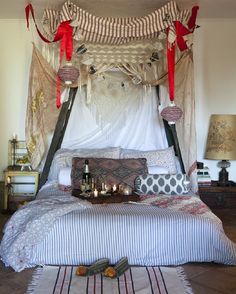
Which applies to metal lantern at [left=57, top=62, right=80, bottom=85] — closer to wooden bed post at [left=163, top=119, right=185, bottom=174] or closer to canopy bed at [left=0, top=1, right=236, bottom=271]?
canopy bed at [left=0, top=1, right=236, bottom=271]

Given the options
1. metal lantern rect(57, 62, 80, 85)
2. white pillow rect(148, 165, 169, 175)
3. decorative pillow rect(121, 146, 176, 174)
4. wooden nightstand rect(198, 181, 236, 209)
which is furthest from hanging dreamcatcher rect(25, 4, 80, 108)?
wooden nightstand rect(198, 181, 236, 209)

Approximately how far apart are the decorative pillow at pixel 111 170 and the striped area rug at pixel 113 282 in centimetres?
112

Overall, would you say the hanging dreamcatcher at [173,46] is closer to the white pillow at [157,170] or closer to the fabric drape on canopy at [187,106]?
the fabric drape on canopy at [187,106]

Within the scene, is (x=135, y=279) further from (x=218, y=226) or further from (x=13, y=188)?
(x=13, y=188)

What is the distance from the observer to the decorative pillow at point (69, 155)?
166 inches

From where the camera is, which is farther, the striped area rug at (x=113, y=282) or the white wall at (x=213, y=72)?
the white wall at (x=213, y=72)

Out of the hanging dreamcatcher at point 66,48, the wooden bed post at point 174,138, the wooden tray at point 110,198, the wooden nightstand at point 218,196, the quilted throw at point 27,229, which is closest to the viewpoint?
the quilted throw at point 27,229

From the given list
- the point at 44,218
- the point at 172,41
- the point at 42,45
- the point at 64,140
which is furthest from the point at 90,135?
the point at 44,218

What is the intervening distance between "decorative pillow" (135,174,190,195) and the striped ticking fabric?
4.83ft

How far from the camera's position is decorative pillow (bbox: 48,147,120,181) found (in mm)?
4207

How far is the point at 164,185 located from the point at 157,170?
0.36 metres

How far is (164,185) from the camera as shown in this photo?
3.76 meters

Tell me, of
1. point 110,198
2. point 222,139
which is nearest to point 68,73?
point 110,198

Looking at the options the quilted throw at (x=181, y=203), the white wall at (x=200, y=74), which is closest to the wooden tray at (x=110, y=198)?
the quilted throw at (x=181, y=203)
